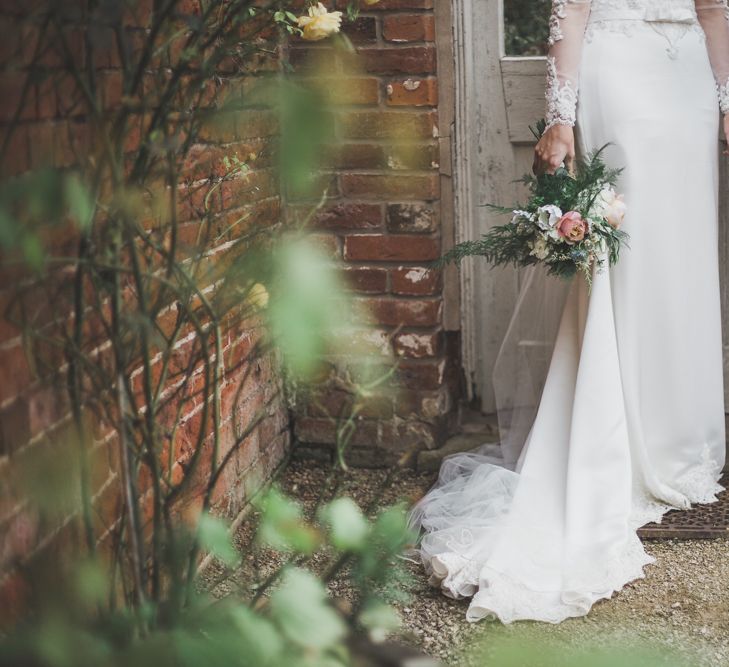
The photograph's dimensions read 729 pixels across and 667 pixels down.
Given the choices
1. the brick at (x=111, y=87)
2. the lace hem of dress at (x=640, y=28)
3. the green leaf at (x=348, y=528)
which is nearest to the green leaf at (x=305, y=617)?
the green leaf at (x=348, y=528)

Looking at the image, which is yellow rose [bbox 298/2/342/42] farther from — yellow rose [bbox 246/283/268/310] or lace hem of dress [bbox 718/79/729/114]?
lace hem of dress [bbox 718/79/729/114]

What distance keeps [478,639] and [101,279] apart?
1312 mm

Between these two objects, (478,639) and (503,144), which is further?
(503,144)

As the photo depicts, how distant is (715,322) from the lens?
314cm

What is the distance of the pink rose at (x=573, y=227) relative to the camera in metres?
2.72

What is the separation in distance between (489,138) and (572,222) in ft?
2.86

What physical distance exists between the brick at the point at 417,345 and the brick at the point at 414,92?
2.35ft

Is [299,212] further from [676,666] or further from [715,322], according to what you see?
[676,666]

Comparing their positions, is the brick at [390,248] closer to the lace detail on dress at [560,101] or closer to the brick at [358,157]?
the brick at [358,157]

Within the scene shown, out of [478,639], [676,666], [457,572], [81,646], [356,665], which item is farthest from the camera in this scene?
[457,572]

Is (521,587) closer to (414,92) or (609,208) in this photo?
(609,208)

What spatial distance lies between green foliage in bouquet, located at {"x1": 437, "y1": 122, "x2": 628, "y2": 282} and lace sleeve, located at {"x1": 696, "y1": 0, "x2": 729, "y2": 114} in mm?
408

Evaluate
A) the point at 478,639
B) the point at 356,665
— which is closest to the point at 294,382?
the point at 478,639

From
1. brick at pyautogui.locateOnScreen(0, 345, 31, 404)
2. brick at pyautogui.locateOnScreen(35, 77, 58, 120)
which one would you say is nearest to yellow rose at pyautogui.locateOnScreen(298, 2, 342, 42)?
brick at pyautogui.locateOnScreen(35, 77, 58, 120)
